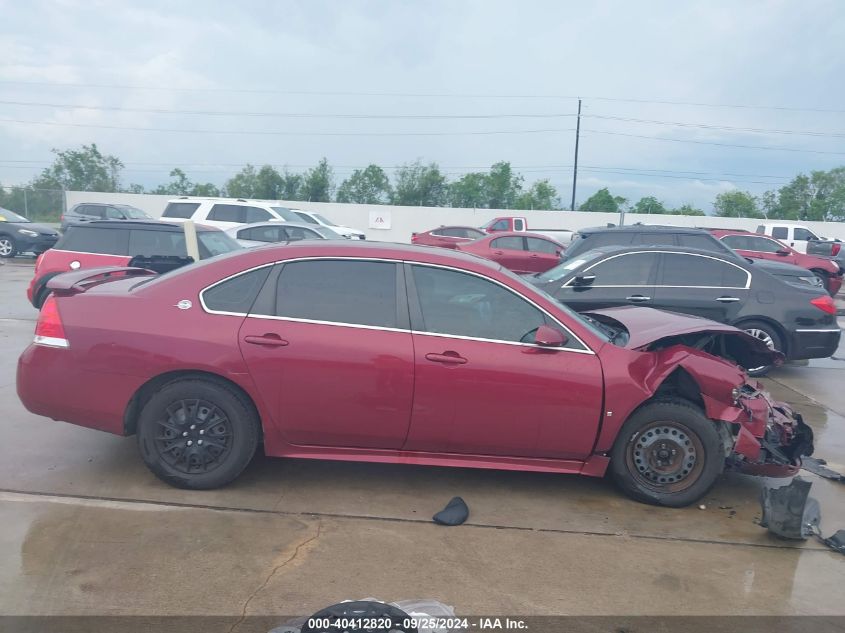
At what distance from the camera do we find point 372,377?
4.35 m

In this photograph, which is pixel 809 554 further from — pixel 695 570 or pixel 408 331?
pixel 408 331

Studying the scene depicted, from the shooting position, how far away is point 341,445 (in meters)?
4.52

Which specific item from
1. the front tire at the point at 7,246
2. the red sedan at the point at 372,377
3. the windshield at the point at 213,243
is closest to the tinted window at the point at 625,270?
the red sedan at the point at 372,377

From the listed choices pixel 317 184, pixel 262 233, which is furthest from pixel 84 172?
pixel 262 233

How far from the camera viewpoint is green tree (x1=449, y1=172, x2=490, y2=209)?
1927 inches

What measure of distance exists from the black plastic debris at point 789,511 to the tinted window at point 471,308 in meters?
1.77

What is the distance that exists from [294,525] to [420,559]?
0.83 metres

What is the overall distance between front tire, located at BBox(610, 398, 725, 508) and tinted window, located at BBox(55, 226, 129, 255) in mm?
7697

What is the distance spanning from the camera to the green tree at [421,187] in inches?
1925

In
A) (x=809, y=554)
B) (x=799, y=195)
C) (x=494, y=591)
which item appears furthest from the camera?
(x=799, y=195)

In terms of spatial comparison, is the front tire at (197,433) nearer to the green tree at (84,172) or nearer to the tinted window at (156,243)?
the tinted window at (156,243)

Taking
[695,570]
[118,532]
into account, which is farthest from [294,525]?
[695,570]

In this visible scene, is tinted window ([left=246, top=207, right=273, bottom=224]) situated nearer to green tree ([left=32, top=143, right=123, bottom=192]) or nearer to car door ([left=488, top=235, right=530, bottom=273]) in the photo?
car door ([left=488, top=235, right=530, bottom=273])

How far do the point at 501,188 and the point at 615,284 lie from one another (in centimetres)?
4169
